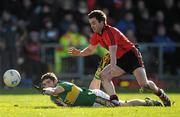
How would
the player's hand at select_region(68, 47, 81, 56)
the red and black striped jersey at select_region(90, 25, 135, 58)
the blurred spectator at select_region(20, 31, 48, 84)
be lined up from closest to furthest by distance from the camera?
the red and black striped jersey at select_region(90, 25, 135, 58), the player's hand at select_region(68, 47, 81, 56), the blurred spectator at select_region(20, 31, 48, 84)

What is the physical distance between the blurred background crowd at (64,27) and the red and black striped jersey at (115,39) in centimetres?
998

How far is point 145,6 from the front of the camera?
29.8 metres

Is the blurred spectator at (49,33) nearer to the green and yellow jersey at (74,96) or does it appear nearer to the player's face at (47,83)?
the green and yellow jersey at (74,96)

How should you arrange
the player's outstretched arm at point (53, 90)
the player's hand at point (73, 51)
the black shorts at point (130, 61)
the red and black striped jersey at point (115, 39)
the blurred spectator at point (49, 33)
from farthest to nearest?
the blurred spectator at point (49, 33), the player's hand at point (73, 51), the black shorts at point (130, 61), the red and black striped jersey at point (115, 39), the player's outstretched arm at point (53, 90)

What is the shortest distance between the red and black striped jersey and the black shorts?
9 centimetres

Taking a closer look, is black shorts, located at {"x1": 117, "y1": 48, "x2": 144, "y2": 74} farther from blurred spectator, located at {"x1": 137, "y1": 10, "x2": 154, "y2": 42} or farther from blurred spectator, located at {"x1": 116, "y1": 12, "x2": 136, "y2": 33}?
blurred spectator, located at {"x1": 137, "y1": 10, "x2": 154, "y2": 42}

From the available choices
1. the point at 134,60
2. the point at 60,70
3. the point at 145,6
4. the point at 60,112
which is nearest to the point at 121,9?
the point at 145,6

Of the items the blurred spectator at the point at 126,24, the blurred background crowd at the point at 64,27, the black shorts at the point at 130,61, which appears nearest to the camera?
the black shorts at the point at 130,61

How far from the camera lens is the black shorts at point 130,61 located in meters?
15.9

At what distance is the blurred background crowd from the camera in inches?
1028

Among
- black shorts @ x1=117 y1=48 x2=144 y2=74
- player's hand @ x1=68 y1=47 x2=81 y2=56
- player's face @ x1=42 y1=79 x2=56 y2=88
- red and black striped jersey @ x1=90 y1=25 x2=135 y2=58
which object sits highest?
red and black striped jersey @ x1=90 y1=25 x2=135 y2=58

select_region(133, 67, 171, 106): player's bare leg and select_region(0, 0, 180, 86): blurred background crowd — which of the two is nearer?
select_region(133, 67, 171, 106): player's bare leg

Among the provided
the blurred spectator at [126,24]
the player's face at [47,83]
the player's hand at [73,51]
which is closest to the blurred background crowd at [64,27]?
the blurred spectator at [126,24]

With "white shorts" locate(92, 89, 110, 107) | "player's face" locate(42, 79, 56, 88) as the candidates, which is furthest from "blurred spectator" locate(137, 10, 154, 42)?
"player's face" locate(42, 79, 56, 88)
